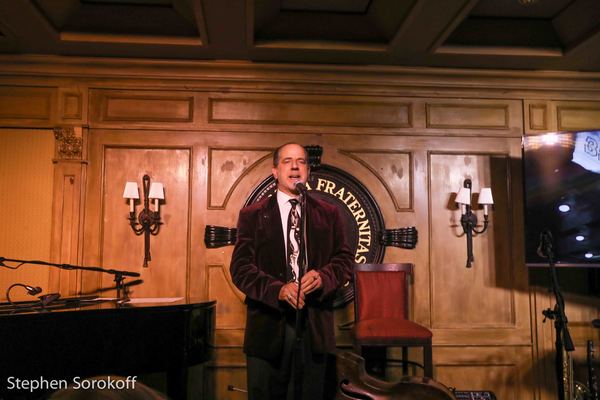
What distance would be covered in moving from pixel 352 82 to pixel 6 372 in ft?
10.2

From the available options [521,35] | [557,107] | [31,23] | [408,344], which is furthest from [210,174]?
[557,107]

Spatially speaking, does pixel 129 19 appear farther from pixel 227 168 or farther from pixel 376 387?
pixel 376 387

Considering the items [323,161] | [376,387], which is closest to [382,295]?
[323,161]

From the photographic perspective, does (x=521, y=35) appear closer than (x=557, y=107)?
Yes

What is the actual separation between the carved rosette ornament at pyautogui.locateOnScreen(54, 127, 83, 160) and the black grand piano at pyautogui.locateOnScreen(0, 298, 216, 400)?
1.48m

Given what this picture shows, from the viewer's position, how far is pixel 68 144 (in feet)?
12.8

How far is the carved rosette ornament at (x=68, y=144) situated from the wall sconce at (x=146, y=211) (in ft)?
1.62

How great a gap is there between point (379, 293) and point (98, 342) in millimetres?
1940

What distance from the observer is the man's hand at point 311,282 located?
2.10 meters

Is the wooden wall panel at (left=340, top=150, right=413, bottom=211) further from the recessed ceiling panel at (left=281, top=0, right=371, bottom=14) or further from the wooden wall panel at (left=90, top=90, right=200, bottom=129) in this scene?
the wooden wall panel at (left=90, top=90, right=200, bottom=129)

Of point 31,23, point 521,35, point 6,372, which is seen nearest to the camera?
point 6,372

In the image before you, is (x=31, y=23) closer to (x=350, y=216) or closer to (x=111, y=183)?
(x=111, y=183)

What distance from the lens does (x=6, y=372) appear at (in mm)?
2154

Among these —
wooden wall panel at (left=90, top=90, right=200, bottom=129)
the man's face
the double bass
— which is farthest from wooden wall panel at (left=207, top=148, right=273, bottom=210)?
the double bass
